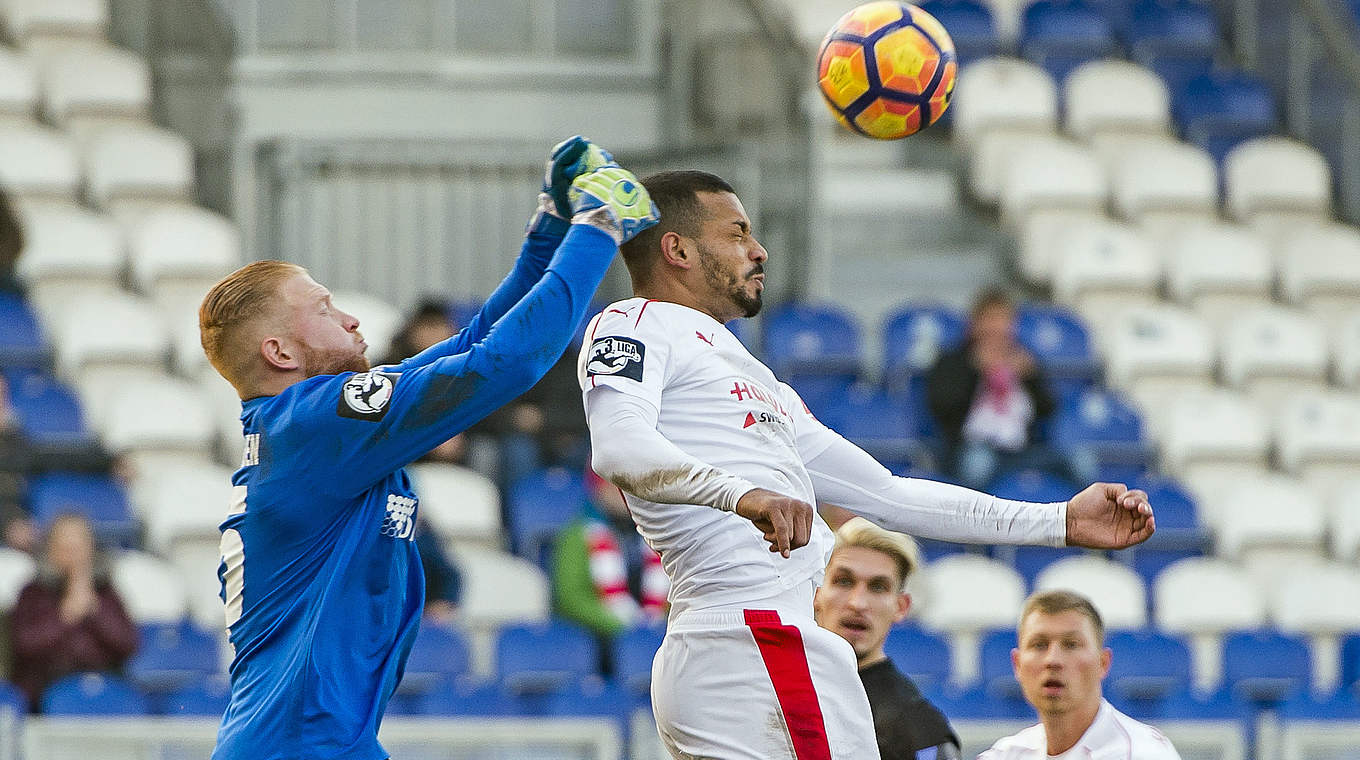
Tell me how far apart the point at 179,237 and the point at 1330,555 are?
7.06 m

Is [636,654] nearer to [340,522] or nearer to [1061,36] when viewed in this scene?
[340,522]

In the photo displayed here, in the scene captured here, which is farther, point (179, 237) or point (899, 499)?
point (179, 237)

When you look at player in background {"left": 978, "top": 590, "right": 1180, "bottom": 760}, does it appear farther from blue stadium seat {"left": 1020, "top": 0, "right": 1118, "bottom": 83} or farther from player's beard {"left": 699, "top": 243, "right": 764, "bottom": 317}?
blue stadium seat {"left": 1020, "top": 0, "right": 1118, "bottom": 83}

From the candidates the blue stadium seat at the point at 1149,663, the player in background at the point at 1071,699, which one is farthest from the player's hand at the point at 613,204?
the blue stadium seat at the point at 1149,663

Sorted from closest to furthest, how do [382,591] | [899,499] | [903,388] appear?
1. [382,591]
2. [899,499]
3. [903,388]

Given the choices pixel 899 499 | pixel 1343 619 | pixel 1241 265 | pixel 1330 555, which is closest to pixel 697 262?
pixel 899 499

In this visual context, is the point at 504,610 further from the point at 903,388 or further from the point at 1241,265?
the point at 1241,265

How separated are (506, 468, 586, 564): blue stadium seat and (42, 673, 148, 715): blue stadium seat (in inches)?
98.0

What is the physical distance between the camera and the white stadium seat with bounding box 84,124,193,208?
1269 cm

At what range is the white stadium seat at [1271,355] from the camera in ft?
42.1

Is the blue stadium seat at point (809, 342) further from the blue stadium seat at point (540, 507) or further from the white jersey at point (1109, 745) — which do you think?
the white jersey at point (1109, 745)

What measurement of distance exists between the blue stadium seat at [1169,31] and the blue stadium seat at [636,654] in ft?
24.2

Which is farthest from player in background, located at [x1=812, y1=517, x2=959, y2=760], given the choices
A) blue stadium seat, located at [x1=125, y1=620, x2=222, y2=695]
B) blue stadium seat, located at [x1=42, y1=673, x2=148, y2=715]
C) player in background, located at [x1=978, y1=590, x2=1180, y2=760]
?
blue stadium seat, located at [x1=125, y1=620, x2=222, y2=695]

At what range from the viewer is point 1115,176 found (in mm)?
13930
